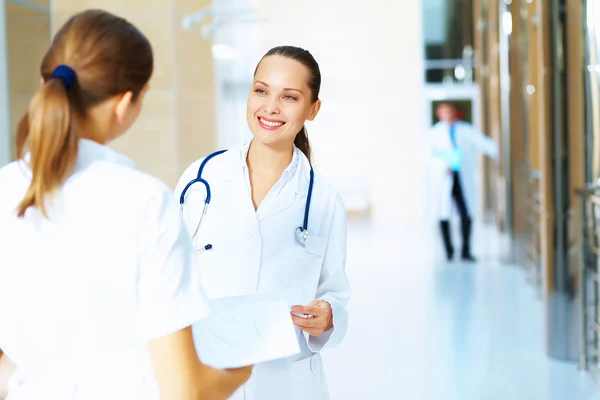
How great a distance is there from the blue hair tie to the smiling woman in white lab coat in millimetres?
637

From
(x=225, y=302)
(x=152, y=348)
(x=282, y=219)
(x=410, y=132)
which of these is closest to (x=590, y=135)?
(x=282, y=219)

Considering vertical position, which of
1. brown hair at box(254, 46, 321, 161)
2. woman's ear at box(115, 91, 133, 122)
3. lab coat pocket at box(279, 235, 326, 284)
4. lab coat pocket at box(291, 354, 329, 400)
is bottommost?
lab coat pocket at box(291, 354, 329, 400)

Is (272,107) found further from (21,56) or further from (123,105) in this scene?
(21,56)

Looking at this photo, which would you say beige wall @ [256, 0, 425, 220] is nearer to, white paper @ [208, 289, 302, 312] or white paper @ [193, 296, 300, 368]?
white paper @ [208, 289, 302, 312]

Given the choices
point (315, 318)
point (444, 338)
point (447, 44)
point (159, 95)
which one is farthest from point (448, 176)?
point (315, 318)

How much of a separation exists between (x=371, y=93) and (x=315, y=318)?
992cm

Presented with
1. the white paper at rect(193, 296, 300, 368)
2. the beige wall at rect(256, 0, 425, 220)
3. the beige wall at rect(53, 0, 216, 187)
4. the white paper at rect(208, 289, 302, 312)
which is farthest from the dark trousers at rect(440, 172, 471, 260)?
the white paper at rect(193, 296, 300, 368)

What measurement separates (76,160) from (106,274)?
0.14 meters

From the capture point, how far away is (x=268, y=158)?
1629 millimetres

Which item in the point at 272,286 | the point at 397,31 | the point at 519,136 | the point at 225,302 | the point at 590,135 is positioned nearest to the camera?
the point at 225,302

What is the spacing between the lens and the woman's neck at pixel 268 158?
1.63m

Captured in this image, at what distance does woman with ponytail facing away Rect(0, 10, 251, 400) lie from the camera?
0.94 m

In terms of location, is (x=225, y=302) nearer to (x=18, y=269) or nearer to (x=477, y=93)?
(x=18, y=269)

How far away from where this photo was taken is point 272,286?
155 cm
